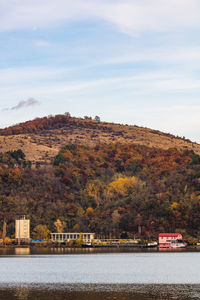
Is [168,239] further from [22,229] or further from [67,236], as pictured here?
[22,229]

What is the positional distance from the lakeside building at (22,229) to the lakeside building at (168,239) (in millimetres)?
40436

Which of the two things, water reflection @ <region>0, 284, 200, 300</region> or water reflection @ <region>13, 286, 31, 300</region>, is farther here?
water reflection @ <region>13, 286, 31, 300</region>

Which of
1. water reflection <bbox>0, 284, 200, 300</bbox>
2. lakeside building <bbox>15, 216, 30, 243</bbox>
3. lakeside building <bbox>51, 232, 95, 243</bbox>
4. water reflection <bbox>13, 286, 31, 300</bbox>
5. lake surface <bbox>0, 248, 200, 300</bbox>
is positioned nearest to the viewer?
water reflection <bbox>0, 284, 200, 300</bbox>

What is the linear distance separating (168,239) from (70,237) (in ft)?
123

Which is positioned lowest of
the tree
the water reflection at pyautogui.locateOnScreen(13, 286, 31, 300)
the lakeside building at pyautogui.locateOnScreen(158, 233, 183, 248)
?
the water reflection at pyautogui.locateOnScreen(13, 286, 31, 300)

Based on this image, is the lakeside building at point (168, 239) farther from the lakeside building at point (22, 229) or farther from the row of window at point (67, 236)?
the lakeside building at point (22, 229)

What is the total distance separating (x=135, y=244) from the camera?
17888cm

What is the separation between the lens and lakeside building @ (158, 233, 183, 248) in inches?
6722

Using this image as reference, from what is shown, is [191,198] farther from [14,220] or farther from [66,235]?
[14,220]

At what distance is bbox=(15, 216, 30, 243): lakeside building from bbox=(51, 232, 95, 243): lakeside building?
8.38 meters

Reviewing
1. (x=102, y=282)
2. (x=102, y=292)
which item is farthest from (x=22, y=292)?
(x=102, y=282)

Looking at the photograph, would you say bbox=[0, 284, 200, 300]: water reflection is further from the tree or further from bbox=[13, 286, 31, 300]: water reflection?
the tree

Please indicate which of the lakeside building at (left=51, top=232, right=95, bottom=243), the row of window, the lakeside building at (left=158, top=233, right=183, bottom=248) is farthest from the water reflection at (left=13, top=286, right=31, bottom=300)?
the row of window

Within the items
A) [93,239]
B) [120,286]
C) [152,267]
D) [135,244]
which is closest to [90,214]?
[93,239]
